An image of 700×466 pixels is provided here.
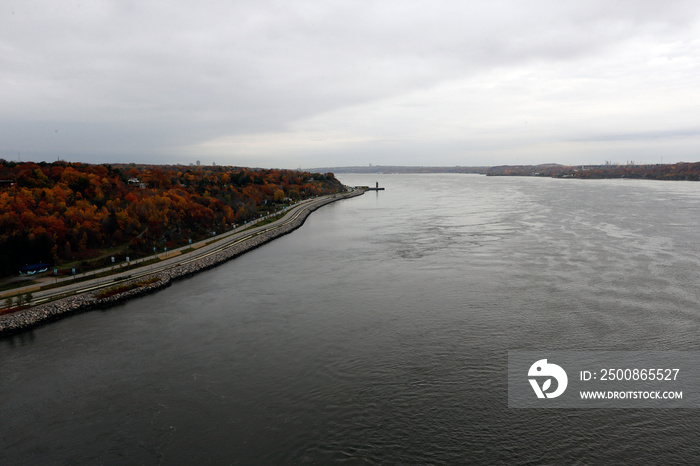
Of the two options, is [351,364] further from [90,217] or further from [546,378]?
[90,217]

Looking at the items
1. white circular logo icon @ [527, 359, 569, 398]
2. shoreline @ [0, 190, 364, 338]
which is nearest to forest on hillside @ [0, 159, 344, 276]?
shoreline @ [0, 190, 364, 338]

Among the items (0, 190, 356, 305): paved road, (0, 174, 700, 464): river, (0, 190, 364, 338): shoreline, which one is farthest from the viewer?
(0, 190, 356, 305): paved road

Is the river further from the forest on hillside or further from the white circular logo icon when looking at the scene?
the forest on hillside

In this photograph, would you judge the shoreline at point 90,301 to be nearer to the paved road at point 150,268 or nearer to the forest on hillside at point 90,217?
the paved road at point 150,268

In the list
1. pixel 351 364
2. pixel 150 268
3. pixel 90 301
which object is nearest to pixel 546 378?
pixel 351 364

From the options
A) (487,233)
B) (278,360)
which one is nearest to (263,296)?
(278,360)

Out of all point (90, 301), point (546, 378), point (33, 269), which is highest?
point (33, 269)

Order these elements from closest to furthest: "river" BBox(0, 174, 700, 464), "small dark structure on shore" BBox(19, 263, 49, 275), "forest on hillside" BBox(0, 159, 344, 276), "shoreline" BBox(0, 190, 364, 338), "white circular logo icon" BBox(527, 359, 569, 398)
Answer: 1. "river" BBox(0, 174, 700, 464)
2. "white circular logo icon" BBox(527, 359, 569, 398)
3. "shoreline" BBox(0, 190, 364, 338)
4. "small dark structure on shore" BBox(19, 263, 49, 275)
5. "forest on hillside" BBox(0, 159, 344, 276)

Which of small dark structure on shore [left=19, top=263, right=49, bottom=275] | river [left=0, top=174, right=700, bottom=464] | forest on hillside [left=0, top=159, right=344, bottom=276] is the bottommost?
river [left=0, top=174, right=700, bottom=464]

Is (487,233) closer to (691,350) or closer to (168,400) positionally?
(691,350)
